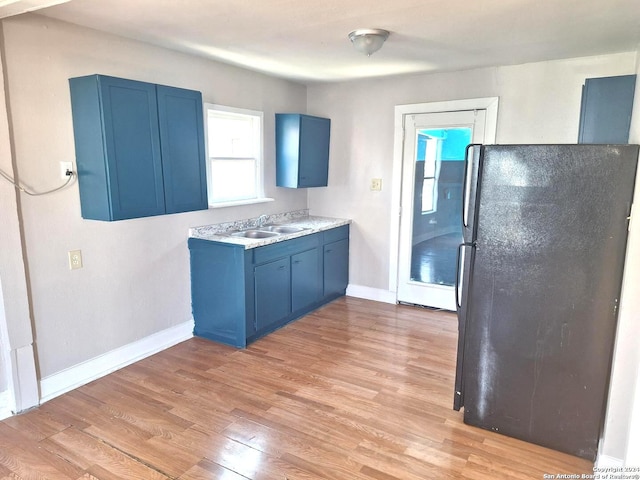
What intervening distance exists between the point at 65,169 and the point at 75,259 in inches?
23.2

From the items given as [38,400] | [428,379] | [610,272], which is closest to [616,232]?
[610,272]

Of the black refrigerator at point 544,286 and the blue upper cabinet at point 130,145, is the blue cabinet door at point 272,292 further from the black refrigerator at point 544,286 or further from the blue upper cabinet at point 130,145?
the black refrigerator at point 544,286

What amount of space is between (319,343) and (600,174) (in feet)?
7.86

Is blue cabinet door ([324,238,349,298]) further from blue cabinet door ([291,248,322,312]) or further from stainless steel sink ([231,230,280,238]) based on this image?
stainless steel sink ([231,230,280,238])

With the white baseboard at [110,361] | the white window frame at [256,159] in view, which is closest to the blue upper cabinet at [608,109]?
the white window frame at [256,159]

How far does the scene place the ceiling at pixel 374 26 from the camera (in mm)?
2324

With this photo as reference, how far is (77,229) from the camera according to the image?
2.84 metres

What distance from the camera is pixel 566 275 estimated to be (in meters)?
2.16

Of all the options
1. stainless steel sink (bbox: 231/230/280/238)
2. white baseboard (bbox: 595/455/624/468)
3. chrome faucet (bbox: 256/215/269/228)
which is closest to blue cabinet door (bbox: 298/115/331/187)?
chrome faucet (bbox: 256/215/269/228)

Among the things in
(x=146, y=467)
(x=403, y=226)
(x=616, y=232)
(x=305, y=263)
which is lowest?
(x=146, y=467)

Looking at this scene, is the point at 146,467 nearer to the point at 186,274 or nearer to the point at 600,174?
the point at 186,274

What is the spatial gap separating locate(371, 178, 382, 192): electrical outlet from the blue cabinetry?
0.94 metres

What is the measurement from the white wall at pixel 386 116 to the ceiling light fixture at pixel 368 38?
1.55m

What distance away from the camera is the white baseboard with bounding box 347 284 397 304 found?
474 cm
